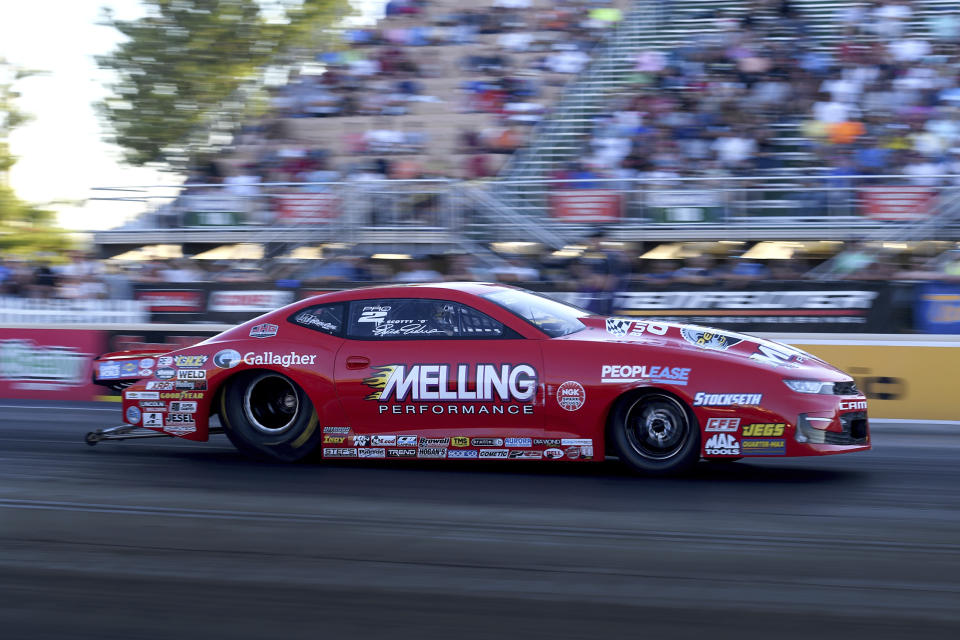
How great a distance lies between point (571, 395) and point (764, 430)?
46.7 inches

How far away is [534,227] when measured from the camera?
1408 cm

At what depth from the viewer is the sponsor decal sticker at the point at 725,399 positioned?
6.79m

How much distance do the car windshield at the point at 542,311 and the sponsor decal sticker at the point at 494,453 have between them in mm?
819

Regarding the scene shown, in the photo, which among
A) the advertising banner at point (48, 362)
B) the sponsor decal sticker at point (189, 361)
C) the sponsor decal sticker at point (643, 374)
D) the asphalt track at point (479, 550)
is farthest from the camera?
the advertising banner at point (48, 362)

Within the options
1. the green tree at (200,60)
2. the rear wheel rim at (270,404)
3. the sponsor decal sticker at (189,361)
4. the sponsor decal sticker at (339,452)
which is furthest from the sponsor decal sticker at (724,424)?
the green tree at (200,60)

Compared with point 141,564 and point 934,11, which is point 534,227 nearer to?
point 934,11

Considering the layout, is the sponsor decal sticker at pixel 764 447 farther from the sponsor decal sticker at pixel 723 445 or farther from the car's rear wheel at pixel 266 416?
the car's rear wheel at pixel 266 416

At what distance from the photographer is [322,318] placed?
7.93 metres

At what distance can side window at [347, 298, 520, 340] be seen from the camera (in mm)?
7465

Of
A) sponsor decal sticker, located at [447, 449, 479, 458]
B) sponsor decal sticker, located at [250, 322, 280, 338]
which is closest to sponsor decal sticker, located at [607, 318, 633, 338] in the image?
sponsor decal sticker, located at [447, 449, 479, 458]

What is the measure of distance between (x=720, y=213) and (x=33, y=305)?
863 cm

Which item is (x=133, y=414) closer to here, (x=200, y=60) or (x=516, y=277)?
(x=516, y=277)

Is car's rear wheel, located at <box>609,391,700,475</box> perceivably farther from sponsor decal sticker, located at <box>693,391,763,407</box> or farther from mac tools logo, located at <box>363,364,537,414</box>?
mac tools logo, located at <box>363,364,537,414</box>

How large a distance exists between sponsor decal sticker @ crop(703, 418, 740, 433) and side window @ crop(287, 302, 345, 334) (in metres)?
2.62
